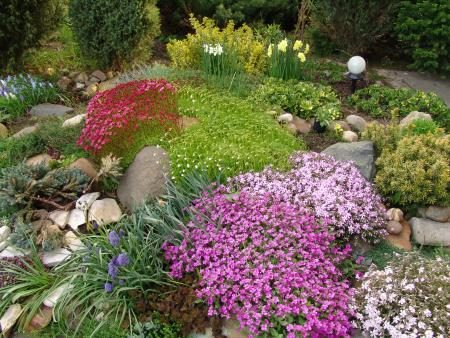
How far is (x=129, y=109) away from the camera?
15.5 feet

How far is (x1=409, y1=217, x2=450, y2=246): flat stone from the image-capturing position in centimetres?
403

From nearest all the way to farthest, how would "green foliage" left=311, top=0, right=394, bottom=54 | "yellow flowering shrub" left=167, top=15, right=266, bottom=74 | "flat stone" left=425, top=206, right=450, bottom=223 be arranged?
"flat stone" left=425, top=206, right=450, bottom=223 < "yellow flowering shrub" left=167, top=15, right=266, bottom=74 < "green foliage" left=311, top=0, right=394, bottom=54

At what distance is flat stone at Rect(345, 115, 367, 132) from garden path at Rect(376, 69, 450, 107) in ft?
6.82

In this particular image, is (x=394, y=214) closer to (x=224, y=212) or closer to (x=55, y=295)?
(x=224, y=212)

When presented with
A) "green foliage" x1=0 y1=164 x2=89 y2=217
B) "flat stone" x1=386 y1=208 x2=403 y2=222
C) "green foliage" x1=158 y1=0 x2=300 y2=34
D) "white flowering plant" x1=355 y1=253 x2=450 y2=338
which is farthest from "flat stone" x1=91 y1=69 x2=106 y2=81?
"white flowering plant" x1=355 y1=253 x2=450 y2=338

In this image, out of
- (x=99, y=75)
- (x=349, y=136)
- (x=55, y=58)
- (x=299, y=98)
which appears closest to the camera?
(x=349, y=136)

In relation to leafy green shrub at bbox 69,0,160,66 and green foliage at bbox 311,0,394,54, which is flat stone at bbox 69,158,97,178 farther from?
green foliage at bbox 311,0,394,54

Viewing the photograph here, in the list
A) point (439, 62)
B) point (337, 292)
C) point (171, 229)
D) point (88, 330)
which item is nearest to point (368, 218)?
point (337, 292)

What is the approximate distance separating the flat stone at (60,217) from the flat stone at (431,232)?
2979 millimetres

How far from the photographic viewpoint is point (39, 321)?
12.2 feet

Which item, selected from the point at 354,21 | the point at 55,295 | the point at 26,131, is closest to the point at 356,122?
the point at 354,21

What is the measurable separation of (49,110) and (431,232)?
4723 millimetres

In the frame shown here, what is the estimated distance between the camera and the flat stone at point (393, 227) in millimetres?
4074

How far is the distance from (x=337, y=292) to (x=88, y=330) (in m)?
1.81
